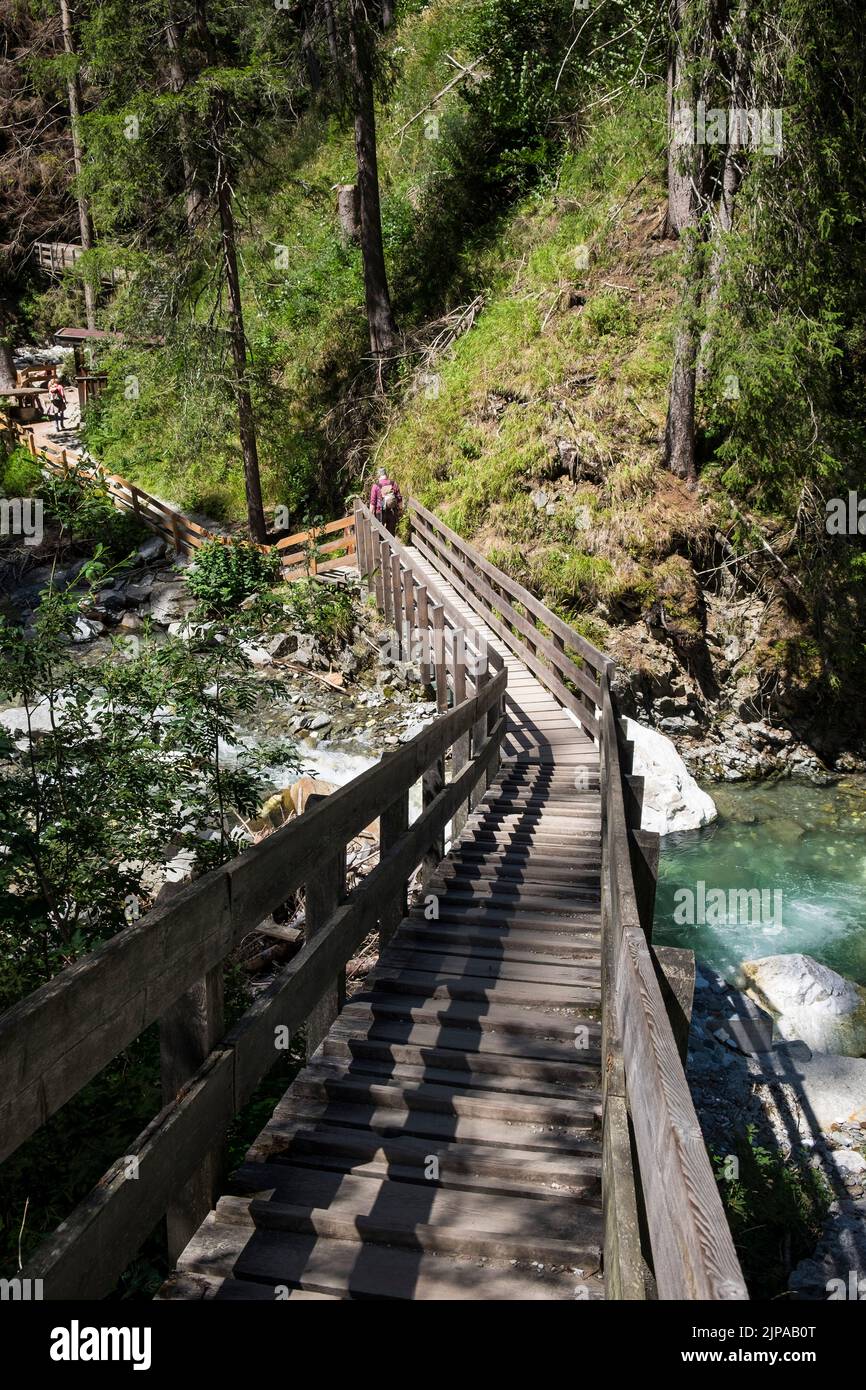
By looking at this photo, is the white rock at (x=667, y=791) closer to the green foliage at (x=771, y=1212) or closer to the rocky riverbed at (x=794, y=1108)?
the rocky riverbed at (x=794, y=1108)

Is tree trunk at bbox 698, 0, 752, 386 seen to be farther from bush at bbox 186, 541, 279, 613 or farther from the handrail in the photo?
the handrail

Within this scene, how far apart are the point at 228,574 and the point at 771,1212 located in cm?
1487

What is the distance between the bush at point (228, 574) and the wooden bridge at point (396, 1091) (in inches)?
545

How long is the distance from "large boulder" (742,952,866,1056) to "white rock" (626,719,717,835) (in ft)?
10.8

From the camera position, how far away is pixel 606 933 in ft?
12.6

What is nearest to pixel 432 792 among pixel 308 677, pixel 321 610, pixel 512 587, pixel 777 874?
pixel 777 874

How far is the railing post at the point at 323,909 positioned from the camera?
3.78 m

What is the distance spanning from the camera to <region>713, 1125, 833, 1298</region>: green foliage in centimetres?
644

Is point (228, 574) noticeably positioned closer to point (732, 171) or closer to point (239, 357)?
point (239, 357)

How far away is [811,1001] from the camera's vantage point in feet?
30.8

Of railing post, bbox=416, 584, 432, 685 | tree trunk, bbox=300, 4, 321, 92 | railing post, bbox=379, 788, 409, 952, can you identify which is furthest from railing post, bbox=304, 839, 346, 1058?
tree trunk, bbox=300, 4, 321, 92

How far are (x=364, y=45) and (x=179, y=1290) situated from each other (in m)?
23.5
